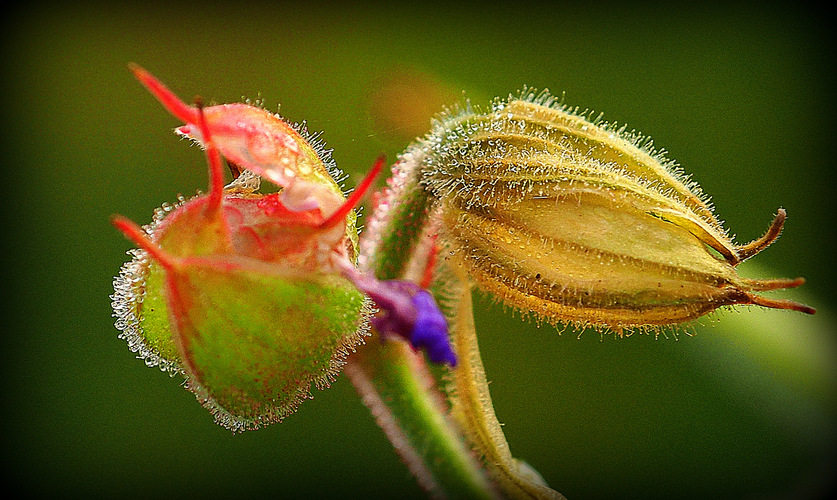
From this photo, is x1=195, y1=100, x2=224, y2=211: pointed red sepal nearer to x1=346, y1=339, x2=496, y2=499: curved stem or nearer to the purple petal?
the purple petal

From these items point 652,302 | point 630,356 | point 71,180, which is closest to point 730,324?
point 630,356

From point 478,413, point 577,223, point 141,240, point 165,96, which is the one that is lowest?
point 141,240

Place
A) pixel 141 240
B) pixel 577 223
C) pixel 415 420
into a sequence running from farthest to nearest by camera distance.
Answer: pixel 415 420 < pixel 577 223 < pixel 141 240

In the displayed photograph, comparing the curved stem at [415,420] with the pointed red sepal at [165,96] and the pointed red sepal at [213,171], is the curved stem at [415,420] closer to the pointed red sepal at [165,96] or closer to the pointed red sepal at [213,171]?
the pointed red sepal at [213,171]

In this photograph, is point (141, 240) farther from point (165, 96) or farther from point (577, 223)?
point (577, 223)

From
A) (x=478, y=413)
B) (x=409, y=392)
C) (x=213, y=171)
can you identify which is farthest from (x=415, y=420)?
(x=213, y=171)

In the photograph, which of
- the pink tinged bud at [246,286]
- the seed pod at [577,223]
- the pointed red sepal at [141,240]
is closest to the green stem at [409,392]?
the seed pod at [577,223]
